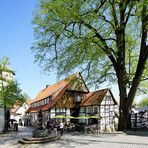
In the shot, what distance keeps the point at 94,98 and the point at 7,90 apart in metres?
12.9

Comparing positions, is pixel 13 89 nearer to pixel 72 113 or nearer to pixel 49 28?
pixel 72 113

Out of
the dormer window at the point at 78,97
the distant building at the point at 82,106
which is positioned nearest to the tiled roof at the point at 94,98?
the distant building at the point at 82,106

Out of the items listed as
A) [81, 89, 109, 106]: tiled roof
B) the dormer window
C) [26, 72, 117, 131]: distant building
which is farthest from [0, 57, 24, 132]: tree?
the dormer window

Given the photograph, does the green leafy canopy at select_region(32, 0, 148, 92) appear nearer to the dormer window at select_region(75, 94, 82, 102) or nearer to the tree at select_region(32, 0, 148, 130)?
the tree at select_region(32, 0, 148, 130)

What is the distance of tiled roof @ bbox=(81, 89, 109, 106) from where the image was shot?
4592 cm

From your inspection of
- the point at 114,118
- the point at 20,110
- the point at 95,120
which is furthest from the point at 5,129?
the point at 20,110

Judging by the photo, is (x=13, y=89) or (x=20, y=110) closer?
(x=13, y=89)

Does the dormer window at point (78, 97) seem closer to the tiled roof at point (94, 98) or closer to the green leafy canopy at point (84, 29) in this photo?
the tiled roof at point (94, 98)

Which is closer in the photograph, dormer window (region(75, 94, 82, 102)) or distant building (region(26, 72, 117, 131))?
distant building (region(26, 72, 117, 131))

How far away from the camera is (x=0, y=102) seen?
141 ft

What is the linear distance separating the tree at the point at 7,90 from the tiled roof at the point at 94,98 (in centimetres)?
1016

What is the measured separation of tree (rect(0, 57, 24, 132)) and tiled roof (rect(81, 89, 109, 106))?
10.2 m

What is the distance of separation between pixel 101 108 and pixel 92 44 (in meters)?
17.7

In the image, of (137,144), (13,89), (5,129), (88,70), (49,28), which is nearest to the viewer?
(137,144)
